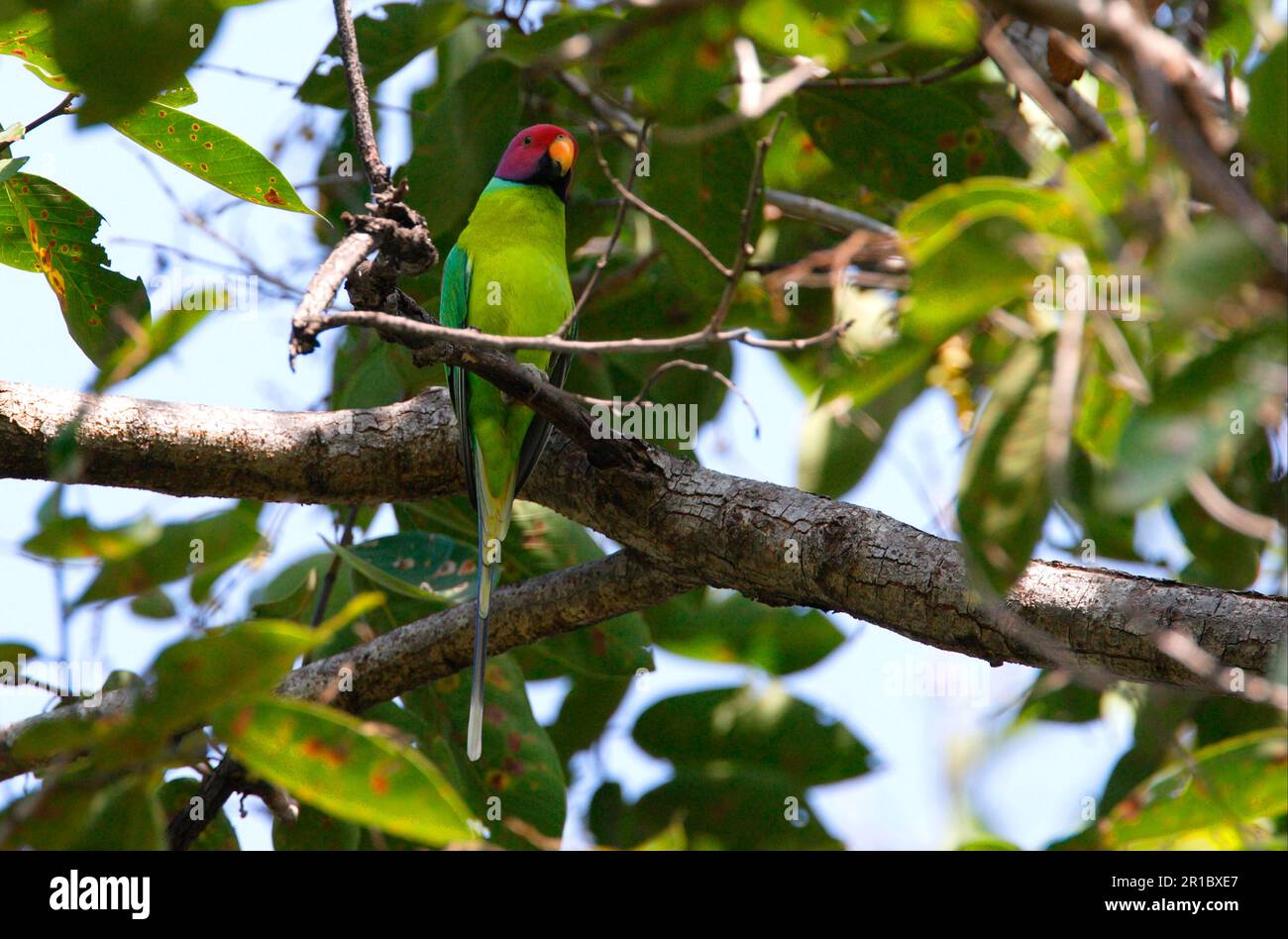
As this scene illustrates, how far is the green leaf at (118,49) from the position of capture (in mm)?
1038

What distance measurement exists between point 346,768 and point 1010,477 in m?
0.71

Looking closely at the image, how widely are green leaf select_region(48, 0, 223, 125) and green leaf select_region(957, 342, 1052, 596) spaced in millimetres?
876

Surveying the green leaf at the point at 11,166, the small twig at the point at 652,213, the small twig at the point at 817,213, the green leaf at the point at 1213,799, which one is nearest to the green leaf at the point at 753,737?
the small twig at the point at 652,213

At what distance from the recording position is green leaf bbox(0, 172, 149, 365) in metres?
2.34

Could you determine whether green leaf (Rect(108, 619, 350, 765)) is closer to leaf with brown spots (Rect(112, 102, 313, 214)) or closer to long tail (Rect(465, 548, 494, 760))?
leaf with brown spots (Rect(112, 102, 313, 214))

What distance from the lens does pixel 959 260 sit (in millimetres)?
1025

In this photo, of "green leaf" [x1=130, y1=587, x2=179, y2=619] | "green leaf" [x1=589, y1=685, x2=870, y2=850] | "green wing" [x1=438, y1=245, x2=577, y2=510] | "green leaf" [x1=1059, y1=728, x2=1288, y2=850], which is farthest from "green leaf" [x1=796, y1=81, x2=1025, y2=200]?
"green leaf" [x1=130, y1=587, x2=179, y2=619]

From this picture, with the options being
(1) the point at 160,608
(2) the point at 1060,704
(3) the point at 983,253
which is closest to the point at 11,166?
(1) the point at 160,608

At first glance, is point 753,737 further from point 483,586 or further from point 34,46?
point 34,46

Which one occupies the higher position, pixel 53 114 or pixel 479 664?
pixel 53 114

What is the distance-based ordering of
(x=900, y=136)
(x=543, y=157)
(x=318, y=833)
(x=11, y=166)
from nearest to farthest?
(x=11, y=166), (x=318, y=833), (x=900, y=136), (x=543, y=157)

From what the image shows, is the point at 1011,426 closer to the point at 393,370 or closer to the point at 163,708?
the point at 163,708

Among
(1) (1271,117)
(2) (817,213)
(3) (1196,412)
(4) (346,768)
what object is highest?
(2) (817,213)

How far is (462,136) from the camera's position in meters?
3.06
